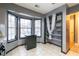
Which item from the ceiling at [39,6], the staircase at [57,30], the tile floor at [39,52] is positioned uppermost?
the ceiling at [39,6]

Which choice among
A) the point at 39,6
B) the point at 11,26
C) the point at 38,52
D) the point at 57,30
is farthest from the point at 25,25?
the point at 57,30

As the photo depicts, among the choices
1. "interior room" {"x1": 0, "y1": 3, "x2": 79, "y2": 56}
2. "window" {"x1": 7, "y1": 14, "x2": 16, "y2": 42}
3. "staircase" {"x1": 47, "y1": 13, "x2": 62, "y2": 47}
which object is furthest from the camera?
"staircase" {"x1": 47, "y1": 13, "x2": 62, "y2": 47}

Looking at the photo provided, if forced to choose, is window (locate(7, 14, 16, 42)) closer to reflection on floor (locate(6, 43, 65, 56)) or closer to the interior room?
the interior room

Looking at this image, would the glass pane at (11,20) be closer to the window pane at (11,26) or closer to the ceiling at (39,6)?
the window pane at (11,26)

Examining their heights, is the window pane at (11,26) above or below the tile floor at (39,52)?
above

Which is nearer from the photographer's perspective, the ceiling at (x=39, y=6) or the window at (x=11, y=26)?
the ceiling at (x=39, y=6)

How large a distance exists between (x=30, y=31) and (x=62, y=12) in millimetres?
1091

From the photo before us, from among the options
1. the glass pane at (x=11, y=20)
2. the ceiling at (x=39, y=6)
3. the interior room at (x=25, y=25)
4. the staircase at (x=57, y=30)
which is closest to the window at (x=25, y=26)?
the interior room at (x=25, y=25)

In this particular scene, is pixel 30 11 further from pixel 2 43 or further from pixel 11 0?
pixel 2 43

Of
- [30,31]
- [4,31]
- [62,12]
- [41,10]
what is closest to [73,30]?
[62,12]

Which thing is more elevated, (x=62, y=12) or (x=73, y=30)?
(x=62, y=12)

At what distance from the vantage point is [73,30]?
238 centimetres

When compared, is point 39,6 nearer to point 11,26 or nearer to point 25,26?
point 25,26

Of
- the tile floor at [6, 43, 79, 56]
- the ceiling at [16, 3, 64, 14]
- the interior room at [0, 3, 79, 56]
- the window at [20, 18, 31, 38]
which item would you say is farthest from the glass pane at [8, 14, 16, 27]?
the tile floor at [6, 43, 79, 56]
